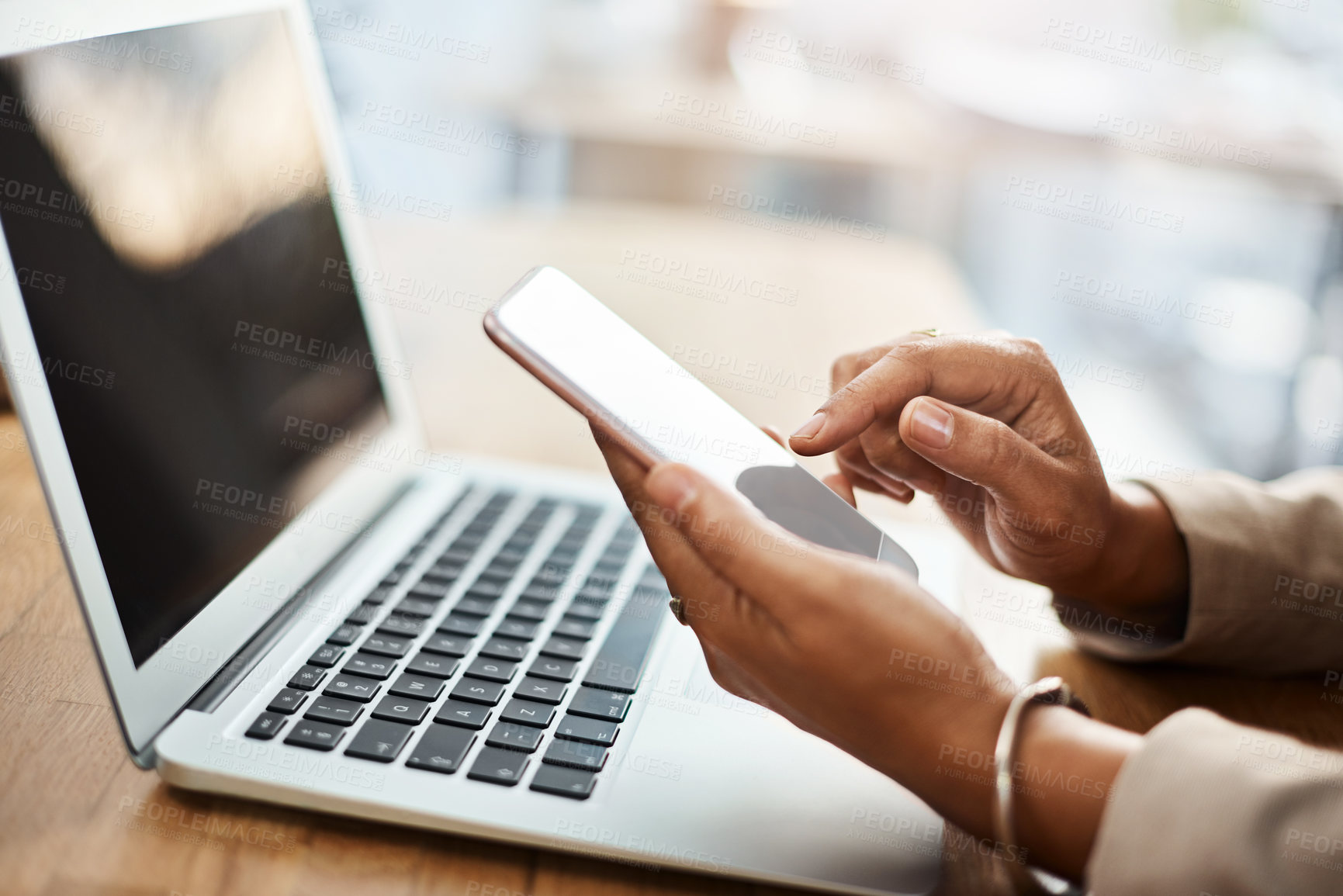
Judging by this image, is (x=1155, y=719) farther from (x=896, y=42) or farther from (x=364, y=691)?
(x=896, y=42)

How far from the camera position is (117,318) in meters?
0.44

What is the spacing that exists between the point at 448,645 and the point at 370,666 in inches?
1.6

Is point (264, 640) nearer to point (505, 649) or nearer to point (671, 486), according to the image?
point (505, 649)

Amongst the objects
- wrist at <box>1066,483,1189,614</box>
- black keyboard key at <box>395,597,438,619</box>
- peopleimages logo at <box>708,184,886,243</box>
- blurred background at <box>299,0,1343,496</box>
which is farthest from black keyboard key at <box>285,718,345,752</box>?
peopleimages logo at <box>708,184,886,243</box>

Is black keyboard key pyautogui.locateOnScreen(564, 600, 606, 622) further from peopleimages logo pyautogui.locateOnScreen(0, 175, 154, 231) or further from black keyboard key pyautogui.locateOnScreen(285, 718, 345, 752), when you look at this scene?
peopleimages logo pyautogui.locateOnScreen(0, 175, 154, 231)

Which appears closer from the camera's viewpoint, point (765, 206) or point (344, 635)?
point (344, 635)

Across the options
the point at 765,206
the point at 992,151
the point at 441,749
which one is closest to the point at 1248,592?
the point at 441,749

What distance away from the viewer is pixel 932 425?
20.9 inches

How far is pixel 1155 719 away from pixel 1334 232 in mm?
2471

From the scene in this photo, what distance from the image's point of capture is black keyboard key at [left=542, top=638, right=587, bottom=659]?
496 millimetres

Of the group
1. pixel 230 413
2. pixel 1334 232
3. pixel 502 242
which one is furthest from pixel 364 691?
pixel 1334 232

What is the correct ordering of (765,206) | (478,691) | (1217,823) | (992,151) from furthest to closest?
(992,151)
(765,206)
(478,691)
(1217,823)

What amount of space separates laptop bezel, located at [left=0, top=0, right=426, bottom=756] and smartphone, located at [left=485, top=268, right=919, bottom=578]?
0.19 meters

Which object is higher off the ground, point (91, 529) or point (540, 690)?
point (91, 529)
